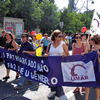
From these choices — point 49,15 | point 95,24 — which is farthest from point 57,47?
point 49,15

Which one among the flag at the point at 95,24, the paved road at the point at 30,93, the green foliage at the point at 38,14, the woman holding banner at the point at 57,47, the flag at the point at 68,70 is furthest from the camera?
the green foliage at the point at 38,14

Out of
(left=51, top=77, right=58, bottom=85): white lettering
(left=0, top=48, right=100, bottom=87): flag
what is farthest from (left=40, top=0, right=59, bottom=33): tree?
(left=51, top=77, right=58, bottom=85): white lettering

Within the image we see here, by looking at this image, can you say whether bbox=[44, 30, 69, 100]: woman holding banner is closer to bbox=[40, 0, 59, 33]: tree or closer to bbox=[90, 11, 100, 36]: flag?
bbox=[90, 11, 100, 36]: flag

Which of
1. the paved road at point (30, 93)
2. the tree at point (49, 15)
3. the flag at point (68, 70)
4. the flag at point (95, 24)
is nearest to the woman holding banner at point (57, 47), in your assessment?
the flag at point (68, 70)

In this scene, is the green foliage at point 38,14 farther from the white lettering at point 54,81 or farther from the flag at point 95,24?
the white lettering at point 54,81

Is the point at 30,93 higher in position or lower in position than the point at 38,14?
lower

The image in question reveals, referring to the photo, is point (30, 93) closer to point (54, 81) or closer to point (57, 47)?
point (54, 81)

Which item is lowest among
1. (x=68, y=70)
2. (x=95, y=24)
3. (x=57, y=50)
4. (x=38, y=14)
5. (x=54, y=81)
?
(x=54, y=81)

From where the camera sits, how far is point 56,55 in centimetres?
368

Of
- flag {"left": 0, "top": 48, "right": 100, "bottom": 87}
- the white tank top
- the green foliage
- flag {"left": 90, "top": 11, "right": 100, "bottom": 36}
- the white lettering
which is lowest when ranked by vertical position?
the white lettering

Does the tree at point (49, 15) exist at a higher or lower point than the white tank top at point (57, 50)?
higher

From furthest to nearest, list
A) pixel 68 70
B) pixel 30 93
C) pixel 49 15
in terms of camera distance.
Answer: pixel 49 15, pixel 30 93, pixel 68 70

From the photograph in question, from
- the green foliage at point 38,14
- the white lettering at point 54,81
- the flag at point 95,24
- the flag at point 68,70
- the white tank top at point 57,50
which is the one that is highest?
the green foliage at point 38,14

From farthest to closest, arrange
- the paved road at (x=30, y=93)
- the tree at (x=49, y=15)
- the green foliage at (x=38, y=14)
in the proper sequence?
the tree at (x=49, y=15) < the green foliage at (x=38, y=14) < the paved road at (x=30, y=93)
